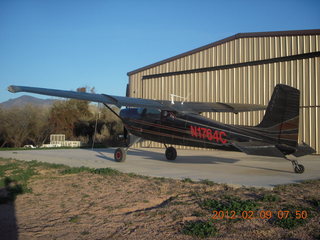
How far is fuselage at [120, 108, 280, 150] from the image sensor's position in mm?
9695

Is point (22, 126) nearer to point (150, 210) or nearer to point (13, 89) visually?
point (13, 89)

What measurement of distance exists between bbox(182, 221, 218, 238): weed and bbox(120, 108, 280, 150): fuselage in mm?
5447

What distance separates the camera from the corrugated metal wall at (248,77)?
1677cm

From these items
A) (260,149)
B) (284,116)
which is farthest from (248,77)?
(260,149)

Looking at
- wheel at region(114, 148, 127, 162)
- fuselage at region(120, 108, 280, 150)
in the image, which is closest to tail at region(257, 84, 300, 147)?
fuselage at region(120, 108, 280, 150)

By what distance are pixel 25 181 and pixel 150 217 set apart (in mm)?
4995

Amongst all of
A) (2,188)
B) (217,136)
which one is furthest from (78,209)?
(217,136)

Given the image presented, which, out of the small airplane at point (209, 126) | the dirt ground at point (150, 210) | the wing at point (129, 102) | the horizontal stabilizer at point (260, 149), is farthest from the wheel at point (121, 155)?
the horizontal stabilizer at point (260, 149)

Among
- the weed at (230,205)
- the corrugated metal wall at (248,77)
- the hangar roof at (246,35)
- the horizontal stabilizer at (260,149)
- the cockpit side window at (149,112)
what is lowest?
the weed at (230,205)

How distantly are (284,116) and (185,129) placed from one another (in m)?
3.66

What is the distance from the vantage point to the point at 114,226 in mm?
4527

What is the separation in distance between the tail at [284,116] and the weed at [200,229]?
5555 mm

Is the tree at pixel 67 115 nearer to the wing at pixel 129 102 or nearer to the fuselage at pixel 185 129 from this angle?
the fuselage at pixel 185 129

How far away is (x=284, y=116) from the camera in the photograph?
8844mm
